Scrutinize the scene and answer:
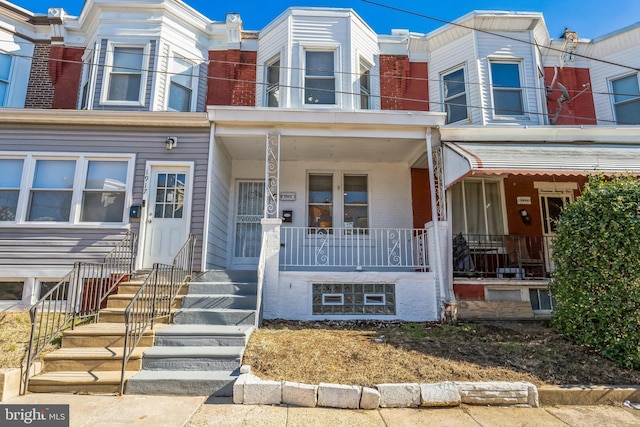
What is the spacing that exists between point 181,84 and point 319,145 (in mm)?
3870

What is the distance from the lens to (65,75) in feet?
31.5

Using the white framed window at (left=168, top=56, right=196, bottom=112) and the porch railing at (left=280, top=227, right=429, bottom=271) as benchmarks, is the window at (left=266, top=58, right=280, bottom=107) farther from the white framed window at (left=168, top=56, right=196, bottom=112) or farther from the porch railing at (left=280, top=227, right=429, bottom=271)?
the porch railing at (left=280, top=227, right=429, bottom=271)

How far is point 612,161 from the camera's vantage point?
7004 mm

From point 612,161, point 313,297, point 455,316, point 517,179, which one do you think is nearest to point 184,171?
point 313,297

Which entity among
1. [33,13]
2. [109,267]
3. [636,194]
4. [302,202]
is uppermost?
[33,13]

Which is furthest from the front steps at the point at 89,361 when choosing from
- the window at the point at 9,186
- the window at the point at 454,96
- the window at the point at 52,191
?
the window at the point at 454,96

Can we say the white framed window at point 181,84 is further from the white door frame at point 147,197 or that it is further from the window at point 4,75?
the window at point 4,75

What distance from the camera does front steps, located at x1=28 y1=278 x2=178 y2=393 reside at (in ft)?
13.3

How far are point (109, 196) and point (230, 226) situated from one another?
102 inches

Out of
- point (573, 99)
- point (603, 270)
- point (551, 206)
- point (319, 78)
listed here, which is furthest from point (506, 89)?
point (603, 270)

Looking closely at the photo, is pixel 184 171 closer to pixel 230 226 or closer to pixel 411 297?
pixel 230 226

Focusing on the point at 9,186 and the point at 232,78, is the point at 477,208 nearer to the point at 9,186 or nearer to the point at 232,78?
the point at 232,78

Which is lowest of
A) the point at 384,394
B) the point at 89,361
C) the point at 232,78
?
the point at 384,394

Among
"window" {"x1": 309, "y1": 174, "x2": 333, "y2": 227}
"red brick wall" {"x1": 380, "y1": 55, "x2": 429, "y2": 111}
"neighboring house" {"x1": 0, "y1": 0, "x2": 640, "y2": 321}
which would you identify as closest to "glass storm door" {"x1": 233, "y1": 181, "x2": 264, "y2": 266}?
"neighboring house" {"x1": 0, "y1": 0, "x2": 640, "y2": 321}
